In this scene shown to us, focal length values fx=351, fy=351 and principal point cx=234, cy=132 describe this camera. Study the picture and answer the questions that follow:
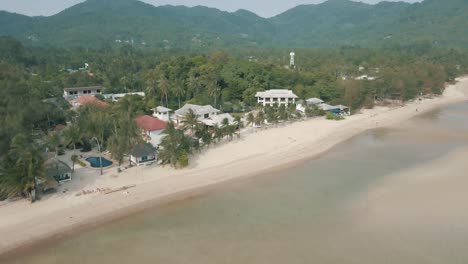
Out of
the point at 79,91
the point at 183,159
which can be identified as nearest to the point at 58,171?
the point at 183,159

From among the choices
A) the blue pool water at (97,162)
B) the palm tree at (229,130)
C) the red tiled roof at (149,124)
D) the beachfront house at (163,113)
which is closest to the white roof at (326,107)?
the palm tree at (229,130)

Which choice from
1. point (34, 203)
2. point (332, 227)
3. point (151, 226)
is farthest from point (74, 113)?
point (332, 227)

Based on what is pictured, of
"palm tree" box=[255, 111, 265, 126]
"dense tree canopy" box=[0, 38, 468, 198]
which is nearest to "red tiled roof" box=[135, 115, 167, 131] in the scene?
"dense tree canopy" box=[0, 38, 468, 198]

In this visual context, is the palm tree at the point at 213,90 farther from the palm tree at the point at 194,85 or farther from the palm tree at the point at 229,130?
the palm tree at the point at 229,130

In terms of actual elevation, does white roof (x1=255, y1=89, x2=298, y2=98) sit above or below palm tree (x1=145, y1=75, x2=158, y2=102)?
below

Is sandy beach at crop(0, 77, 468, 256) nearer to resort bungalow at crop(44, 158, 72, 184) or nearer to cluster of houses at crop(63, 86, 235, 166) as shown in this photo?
resort bungalow at crop(44, 158, 72, 184)
